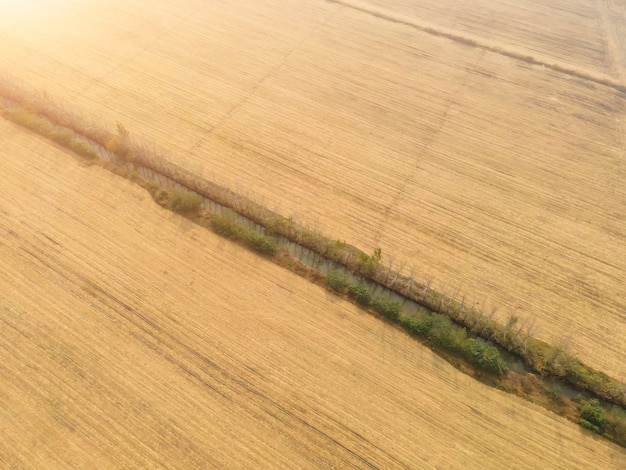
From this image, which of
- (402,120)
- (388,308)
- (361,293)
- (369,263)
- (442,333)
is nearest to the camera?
(442,333)

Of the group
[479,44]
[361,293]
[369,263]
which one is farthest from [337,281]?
[479,44]

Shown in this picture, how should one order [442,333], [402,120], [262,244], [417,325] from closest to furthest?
[442,333], [417,325], [262,244], [402,120]

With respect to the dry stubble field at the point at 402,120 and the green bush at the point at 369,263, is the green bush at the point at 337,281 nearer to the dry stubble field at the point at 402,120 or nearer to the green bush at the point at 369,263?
the green bush at the point at 369,263

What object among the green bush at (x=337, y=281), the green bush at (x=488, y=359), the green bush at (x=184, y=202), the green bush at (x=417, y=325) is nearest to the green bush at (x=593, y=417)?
the green bush at (x=488, y=359)

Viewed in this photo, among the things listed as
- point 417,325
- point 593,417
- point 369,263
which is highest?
point 369,263

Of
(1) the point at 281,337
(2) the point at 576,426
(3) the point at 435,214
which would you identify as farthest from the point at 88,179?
(2) the point at 576,426

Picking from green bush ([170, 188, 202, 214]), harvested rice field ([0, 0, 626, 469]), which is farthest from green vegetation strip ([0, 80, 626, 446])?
harvested rice field ([0, 0, 626, 469])

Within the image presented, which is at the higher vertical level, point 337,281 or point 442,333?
point 442,333

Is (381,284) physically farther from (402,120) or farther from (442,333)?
(402,120)

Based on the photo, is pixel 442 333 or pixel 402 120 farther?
pixel 402 120
